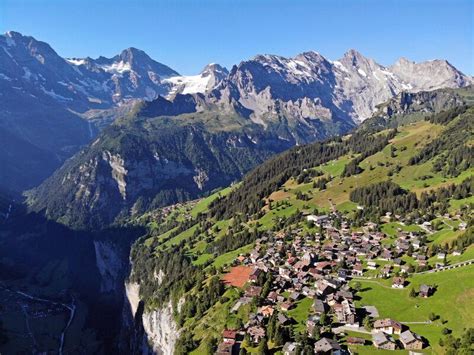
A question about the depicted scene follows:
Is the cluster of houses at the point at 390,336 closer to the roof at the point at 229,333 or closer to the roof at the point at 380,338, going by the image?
the roof at the point at 380,338

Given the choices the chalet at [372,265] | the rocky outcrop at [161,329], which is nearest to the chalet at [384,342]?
the chalet at [372,265]

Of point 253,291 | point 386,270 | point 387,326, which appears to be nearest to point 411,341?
point 387,326

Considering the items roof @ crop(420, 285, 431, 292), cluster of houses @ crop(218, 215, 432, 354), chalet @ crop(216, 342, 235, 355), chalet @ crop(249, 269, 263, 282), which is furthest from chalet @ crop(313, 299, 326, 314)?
chalet @ crop(249, 269, 263, 282)

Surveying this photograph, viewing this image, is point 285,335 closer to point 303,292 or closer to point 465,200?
point 303,292

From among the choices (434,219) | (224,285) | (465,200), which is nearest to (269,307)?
(224,285)

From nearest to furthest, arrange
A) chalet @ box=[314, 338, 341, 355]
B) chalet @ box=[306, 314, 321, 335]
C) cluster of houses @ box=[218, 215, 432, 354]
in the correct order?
chalet @ box=[314, 338, 341, 355]
cluster of houses @ box=[218, 215, 432, 354]
chalet @ box=[306, 314, 321, 335]

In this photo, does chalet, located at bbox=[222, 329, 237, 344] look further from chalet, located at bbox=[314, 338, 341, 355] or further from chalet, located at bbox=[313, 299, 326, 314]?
chalet, located at bbox=[314, 338, 341, 355]

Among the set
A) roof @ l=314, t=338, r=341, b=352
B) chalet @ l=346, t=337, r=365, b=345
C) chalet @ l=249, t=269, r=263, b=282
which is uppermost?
chalet @ l=249, t=269, r=263, b=282
